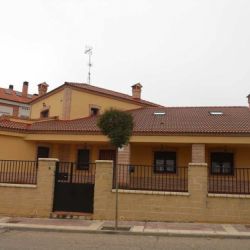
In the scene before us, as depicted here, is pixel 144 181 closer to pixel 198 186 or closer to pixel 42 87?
pixel 198 186

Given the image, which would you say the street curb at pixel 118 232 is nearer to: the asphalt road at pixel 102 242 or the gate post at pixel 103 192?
the asphalt road at pixel 102 242

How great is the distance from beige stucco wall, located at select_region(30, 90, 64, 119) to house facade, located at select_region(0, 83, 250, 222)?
3.0 inches

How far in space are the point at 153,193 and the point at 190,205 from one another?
134 cm

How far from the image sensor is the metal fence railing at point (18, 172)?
13547 millimetres

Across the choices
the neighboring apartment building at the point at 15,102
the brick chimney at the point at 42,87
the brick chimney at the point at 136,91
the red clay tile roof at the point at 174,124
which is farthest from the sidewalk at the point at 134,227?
the neighboring apartment building at the point at 15,102

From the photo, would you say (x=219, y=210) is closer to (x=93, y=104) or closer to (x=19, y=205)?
(x=19, y=205)

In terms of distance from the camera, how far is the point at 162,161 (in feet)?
66.7

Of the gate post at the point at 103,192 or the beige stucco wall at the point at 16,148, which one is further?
the beige stucco wall at the point at 16,148

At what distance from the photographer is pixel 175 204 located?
12023 millimetres

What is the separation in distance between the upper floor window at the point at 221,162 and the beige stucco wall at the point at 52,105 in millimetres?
10941

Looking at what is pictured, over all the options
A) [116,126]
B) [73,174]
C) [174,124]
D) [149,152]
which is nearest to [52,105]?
[149,152]

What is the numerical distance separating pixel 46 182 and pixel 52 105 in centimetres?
1376

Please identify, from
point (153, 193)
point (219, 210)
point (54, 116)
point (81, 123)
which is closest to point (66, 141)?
point (81, 123)

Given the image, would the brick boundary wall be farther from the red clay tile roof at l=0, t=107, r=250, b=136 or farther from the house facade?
the red clay tile roof at l=0, t=107, r=250, b=136
